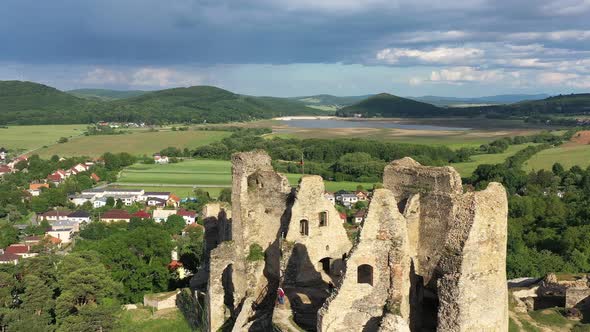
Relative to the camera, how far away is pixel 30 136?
17800 cm

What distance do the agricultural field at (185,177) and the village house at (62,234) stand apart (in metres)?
24.0

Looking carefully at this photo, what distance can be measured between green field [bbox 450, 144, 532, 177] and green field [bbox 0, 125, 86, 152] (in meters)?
126

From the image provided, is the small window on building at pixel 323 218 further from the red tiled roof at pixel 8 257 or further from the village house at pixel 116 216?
the village house at pixel 116 216

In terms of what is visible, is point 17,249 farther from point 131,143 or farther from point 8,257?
point 131,143

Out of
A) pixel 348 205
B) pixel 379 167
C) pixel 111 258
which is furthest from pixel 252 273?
Result: pixel 379 167

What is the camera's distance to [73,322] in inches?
1162

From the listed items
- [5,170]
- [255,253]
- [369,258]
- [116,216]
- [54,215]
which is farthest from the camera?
[5,170]

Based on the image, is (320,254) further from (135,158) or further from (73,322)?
(135,158)

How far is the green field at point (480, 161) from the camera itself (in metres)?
94.7

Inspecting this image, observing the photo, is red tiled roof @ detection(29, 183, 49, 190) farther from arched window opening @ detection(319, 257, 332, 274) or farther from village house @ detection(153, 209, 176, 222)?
arched window opening @ detection(319, 257, 332, 274)

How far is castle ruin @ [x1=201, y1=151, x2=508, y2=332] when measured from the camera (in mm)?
14562

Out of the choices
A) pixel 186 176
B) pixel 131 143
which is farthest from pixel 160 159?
pixel 131 143

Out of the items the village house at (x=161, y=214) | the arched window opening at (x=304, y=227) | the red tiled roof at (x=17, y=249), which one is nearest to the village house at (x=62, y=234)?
the red tiled roof at (x=17, y=249)

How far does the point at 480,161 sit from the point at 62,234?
77.7 metres
